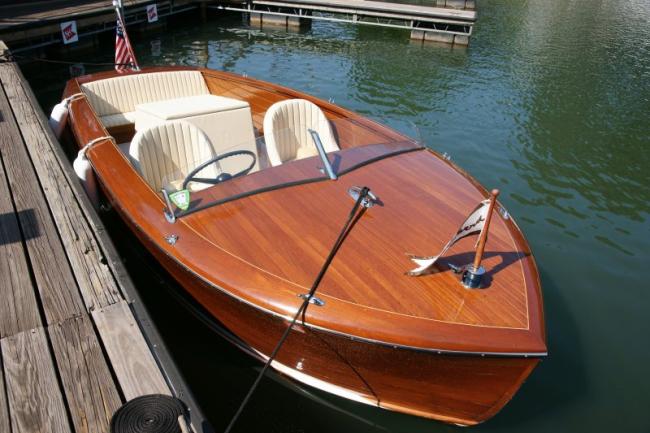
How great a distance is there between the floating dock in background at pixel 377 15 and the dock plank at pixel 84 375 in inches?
594

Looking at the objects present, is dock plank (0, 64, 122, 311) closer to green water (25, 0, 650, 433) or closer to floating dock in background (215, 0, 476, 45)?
green water (25, 0, 650, 433)

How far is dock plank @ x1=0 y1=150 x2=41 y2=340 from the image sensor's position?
112 inches

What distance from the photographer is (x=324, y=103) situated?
5.48 m

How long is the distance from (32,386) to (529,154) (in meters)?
7.98

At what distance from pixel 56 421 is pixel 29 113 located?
4.93 meters

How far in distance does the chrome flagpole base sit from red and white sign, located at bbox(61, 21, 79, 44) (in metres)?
11.9

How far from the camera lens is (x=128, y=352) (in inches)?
104

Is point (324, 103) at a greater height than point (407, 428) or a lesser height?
greater

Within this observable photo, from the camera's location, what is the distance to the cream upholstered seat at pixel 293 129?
4.67 meters

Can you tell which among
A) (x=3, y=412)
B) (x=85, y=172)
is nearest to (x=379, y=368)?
(x=3, y=412)

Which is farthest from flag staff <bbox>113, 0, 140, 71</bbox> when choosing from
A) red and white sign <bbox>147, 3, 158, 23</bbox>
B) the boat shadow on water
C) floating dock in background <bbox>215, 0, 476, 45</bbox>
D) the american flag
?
floating dock in background <bbox>215, 0, 476, 45</bbox>

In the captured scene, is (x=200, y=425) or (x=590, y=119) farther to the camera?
(x=590, y=119)

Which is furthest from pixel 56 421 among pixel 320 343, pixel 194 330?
pixel 194 330

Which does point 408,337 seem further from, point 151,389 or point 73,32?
point 73,32
